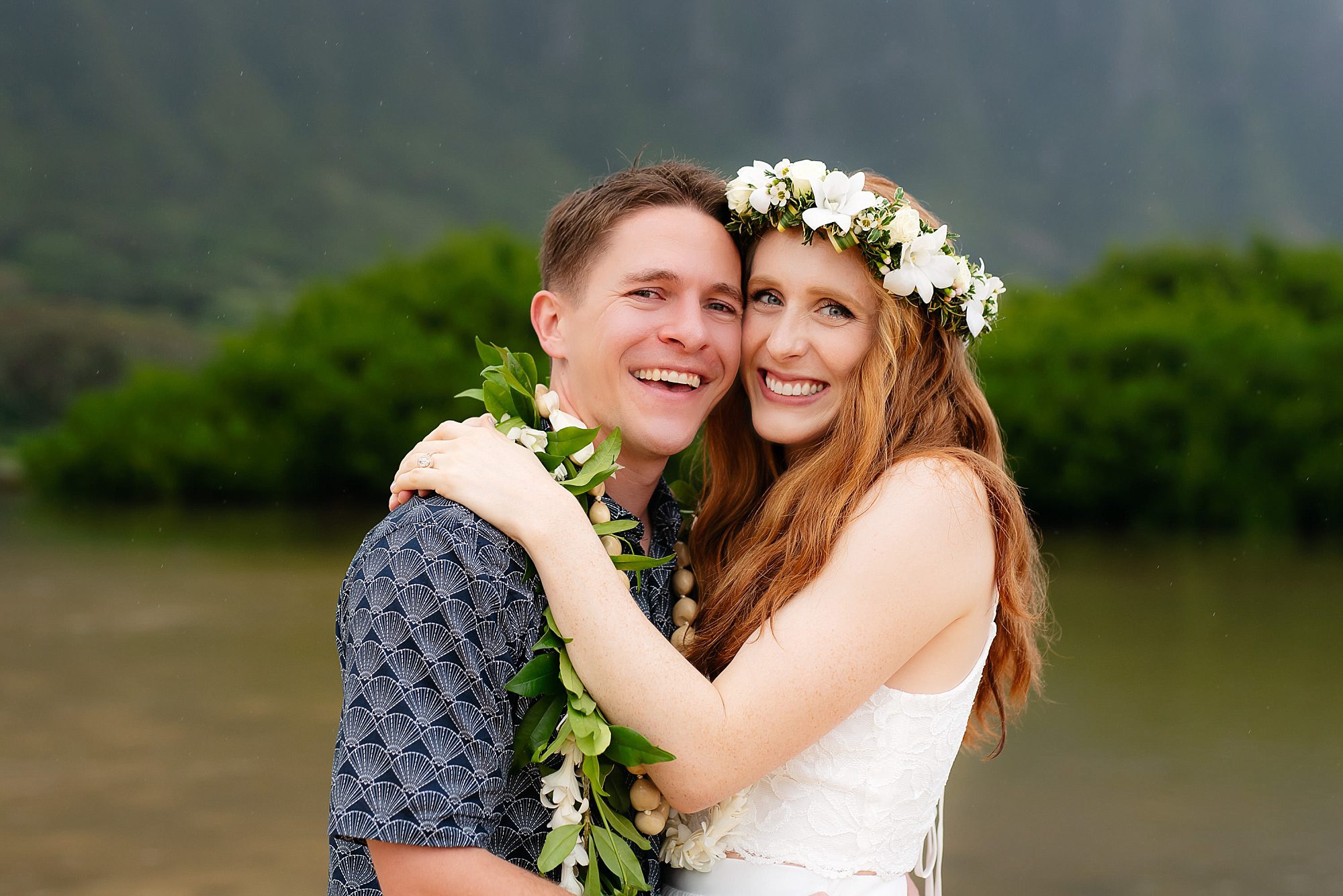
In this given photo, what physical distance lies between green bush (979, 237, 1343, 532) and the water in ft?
4.03

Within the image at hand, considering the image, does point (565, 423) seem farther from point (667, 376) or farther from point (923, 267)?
point (923, 267)

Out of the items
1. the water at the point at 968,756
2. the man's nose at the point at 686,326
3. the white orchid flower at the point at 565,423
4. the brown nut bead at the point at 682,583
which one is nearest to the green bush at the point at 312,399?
the water at the point at 968,756

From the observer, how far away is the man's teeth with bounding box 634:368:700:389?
2.87 metres

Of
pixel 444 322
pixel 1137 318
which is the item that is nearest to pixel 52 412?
pixel 444 322

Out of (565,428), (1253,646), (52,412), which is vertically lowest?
(565,428)

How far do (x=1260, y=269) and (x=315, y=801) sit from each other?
23856 mm

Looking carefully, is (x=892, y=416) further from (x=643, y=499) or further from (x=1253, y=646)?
(x=1253, y=646)

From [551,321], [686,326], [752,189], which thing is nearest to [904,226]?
[752,189]

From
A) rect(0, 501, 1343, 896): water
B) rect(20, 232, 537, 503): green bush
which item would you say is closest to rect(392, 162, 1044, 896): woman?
rect(0, 501, 1343, 896): water

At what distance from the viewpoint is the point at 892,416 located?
284 cm

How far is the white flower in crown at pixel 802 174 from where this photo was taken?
2.77 metres

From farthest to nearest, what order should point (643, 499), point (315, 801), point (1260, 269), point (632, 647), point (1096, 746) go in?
point (1260, 269) < point (1096, 746) < point (315, 801) < point (643, 499) < point (632, 647)

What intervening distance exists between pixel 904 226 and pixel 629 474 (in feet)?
3.01

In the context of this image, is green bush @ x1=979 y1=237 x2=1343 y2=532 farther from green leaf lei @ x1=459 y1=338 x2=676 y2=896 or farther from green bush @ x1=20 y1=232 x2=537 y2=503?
green leaf lei @ x1=459 y1=338 x2=676 y2=896
